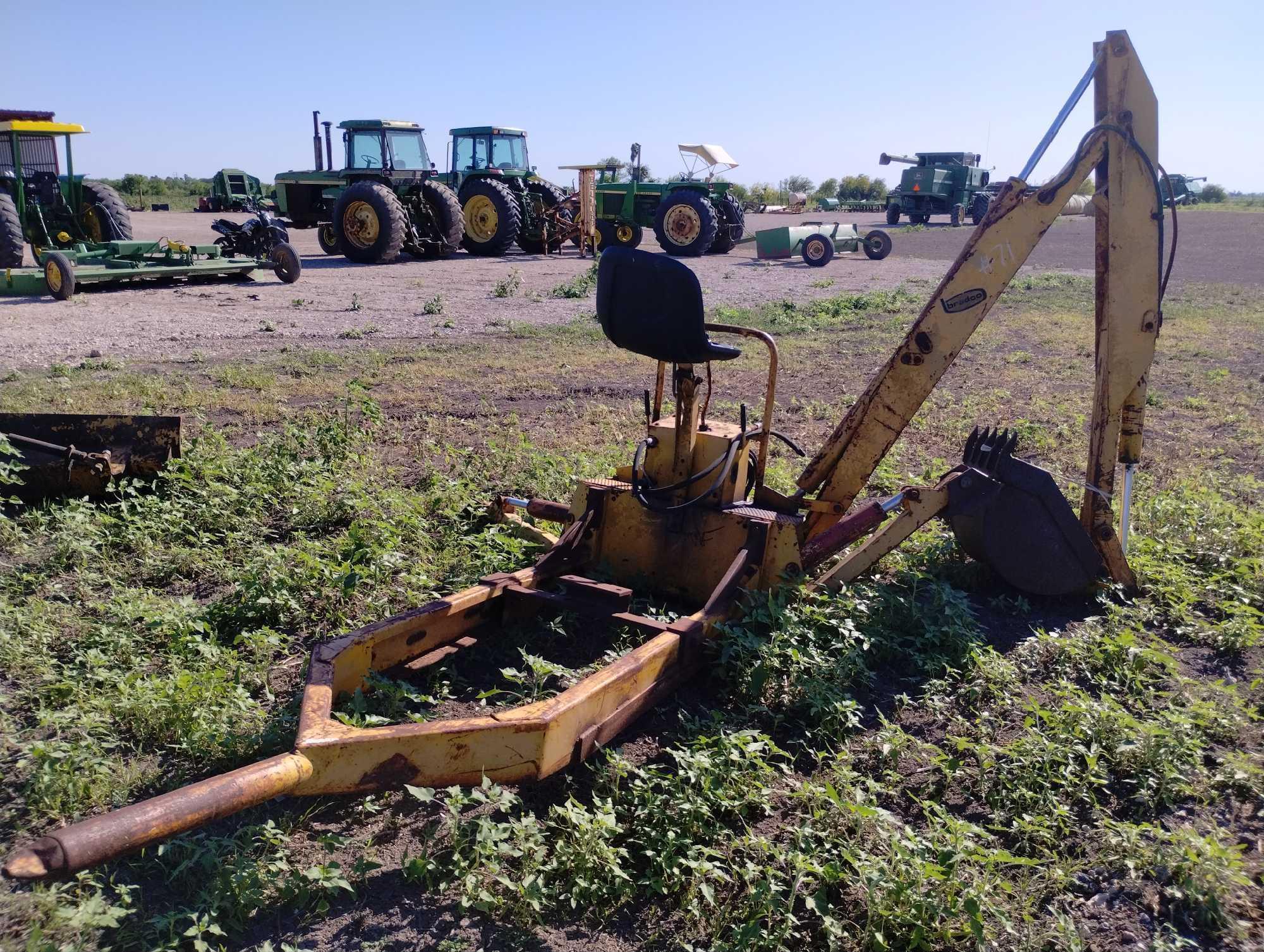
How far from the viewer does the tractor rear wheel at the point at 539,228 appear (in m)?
23.8

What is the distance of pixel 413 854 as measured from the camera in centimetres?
290

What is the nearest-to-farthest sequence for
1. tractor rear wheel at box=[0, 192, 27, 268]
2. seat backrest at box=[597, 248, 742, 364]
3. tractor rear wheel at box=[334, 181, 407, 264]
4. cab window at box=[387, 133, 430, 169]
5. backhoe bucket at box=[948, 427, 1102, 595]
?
seat backrest at box=[597, 248, 742, 364], backhoe bucket at box=[948, 427, 1102, 595], tractor rear wheel at box=[0, 192, 27, 268], tractor rear wheel at box=[334, 181, 407, 264], cab window at box=[387, 133, 430, 169]

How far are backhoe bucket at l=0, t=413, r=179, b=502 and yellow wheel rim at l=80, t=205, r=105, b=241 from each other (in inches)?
529

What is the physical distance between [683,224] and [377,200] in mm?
7656

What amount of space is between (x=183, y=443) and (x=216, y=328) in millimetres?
6367

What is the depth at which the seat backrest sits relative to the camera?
3.77 meters

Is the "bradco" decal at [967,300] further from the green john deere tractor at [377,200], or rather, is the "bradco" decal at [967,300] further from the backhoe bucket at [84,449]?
the green john deere tractor at [377,200]

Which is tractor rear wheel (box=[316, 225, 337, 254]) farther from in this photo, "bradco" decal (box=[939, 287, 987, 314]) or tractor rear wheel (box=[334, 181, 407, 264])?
"bradco" decal (box=[939, 287, 987, 314])

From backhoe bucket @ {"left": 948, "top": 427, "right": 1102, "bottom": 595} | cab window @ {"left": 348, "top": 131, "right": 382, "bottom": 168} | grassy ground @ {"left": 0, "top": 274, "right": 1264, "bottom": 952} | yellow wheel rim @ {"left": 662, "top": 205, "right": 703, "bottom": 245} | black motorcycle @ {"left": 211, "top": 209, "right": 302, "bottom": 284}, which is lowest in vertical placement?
grassy ground @ {"left": 0, "top": 274, "right": 1264, "bottom": 952}

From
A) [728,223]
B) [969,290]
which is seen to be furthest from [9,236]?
[728,223]

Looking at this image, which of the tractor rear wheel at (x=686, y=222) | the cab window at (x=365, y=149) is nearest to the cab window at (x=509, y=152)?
the cab window at (x=365, y=149)

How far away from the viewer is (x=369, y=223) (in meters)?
19.9

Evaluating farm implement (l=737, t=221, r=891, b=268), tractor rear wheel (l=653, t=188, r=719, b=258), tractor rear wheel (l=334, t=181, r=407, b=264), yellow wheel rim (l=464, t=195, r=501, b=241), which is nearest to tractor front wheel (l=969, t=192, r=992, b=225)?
farm implement (l=737, t=221, r=891, b=268)

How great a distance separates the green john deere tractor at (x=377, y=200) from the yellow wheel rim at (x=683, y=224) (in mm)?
5047
